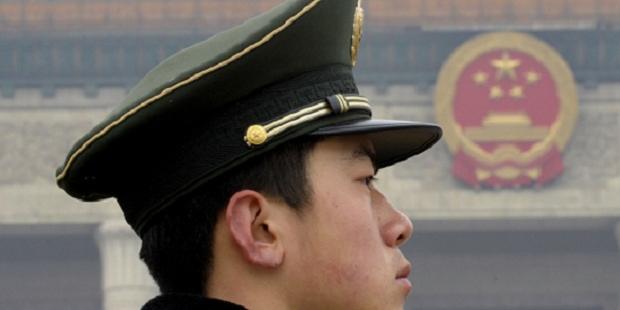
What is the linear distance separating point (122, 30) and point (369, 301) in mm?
33264

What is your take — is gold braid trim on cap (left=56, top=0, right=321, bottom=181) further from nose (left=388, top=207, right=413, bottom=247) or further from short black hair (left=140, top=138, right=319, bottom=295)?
nose (left=388, top=207, right=413, bottom=247)

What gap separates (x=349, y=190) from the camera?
2.46 m

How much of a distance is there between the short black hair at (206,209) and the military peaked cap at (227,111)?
0.02 metres

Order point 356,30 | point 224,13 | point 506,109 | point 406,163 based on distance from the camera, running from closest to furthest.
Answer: point 356,30
point 506,109
point 406,163
point 224,13

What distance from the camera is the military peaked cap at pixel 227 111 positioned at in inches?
98.0

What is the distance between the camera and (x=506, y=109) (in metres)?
32.7

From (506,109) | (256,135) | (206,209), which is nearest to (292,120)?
(256,135)

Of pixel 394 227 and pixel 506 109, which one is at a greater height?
pixel 506 109

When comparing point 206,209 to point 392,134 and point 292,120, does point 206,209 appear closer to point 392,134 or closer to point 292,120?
point 292,120

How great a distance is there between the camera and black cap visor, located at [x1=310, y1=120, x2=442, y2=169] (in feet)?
8.19

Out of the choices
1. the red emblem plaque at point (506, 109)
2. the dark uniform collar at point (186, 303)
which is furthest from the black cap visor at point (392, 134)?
the red emblem plaque at point (506, 109)

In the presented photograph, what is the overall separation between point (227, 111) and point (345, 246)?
0.80 ft

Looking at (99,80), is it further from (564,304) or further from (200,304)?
(200,304)

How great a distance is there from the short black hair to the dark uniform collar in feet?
0.18
